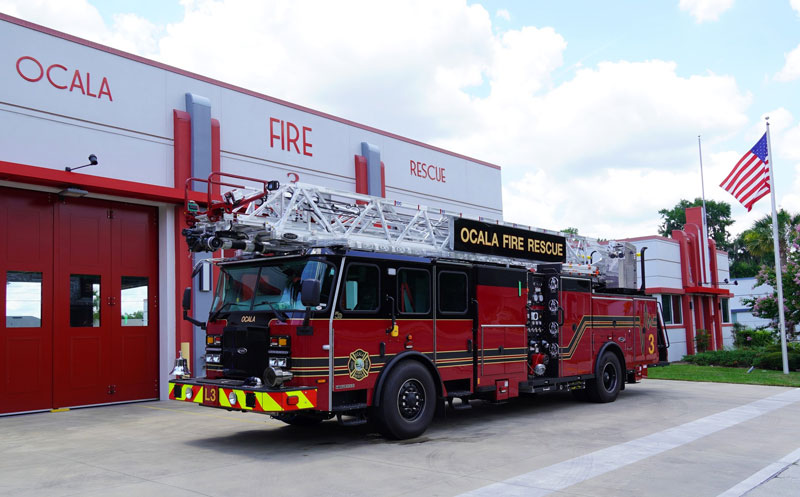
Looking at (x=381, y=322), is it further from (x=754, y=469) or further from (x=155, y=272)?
(x=155, y=272)

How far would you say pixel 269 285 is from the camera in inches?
340

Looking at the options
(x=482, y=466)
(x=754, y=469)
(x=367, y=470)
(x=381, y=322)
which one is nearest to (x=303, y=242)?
(x=381, y=322)

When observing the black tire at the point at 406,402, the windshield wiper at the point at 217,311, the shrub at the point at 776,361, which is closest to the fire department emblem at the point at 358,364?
the black tire at the point at 406,402

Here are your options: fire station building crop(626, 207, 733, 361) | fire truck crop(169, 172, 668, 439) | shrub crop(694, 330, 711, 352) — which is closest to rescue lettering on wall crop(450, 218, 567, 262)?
fire truck crop(169, 172, 668, 439)

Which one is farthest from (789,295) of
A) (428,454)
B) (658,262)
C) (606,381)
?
(428,454)

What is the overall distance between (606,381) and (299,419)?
6.70 metres

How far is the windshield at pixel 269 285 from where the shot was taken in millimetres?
8211

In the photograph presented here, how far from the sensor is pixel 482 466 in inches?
286

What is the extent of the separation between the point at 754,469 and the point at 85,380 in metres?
11.4

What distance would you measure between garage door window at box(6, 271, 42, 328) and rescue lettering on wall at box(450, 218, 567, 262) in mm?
7970

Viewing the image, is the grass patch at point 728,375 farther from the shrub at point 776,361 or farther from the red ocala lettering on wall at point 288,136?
the red ocala lettering on wall at point 288,136

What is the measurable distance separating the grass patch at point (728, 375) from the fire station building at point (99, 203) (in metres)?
12.6

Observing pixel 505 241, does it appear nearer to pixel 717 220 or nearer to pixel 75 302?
pixel 75 302

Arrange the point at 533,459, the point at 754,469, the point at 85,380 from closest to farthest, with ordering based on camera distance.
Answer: the point at 754,469
the point at 533,459
the point at 85,380
